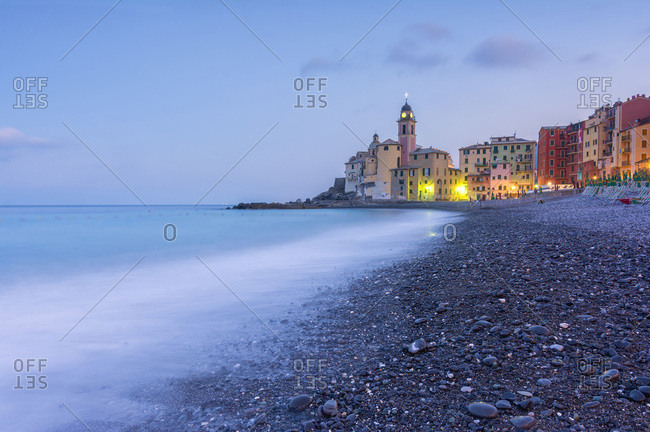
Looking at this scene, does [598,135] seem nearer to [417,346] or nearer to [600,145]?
[600,145]

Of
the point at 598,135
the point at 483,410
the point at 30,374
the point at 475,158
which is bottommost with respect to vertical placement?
the point at 30,374

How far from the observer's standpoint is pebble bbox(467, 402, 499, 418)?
9.29 feet

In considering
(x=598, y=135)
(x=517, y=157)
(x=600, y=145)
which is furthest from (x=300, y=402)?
(x=517, y=157)

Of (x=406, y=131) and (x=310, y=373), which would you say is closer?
(x=310, y=373)

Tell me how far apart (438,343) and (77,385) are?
4.73m

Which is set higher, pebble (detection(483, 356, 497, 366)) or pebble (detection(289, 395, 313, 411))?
pebble (detection(483, 356, 497, 366))

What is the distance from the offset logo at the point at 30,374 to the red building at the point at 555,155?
8408 centimetres

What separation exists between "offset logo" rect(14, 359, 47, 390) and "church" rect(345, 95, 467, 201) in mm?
82922

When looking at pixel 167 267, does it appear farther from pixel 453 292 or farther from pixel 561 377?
pixel 561 377

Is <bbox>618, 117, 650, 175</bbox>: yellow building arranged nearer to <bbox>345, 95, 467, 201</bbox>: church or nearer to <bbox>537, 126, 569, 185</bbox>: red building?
<bbox>537, 126, 569, 185</bbox>: red building

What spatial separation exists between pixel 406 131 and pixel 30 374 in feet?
291

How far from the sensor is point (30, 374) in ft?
16.5

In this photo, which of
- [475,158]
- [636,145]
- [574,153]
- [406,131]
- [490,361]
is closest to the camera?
[490,361]

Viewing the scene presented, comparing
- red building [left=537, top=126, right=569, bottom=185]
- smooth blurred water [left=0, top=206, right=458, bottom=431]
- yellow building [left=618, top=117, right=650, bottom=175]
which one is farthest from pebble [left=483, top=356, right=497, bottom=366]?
red building [left=537, top=126, right=569, bottom=185]
